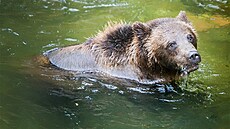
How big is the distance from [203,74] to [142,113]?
2341 millimetres

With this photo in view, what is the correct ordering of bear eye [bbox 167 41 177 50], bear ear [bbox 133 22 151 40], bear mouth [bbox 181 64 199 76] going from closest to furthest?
1. bear mouth [bbox 181 64 199 76]
2. bear eye [bbox 167 41 177 50]
3. bear ear [bbox 133 22 151 40]

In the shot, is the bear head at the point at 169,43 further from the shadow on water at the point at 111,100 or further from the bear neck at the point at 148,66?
the shadow on water at the point at 111,100

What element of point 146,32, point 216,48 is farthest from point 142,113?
point 216,48

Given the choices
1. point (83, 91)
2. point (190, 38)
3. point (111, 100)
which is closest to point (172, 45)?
point (190, 38)

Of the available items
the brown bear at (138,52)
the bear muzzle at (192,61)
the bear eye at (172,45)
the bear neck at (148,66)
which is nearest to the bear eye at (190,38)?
the brown bear at (138,52)

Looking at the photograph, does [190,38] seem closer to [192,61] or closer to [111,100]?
[192,61]

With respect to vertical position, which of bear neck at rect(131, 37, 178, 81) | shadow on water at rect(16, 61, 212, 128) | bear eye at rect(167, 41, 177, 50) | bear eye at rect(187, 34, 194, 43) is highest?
bear eye at rect(187, 34, 194, 43)

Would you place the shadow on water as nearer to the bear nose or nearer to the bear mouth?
the bear mouth

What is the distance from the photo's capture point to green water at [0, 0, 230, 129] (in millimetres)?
6576

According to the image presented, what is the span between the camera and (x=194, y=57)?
700cm

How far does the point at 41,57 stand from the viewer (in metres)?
8.64

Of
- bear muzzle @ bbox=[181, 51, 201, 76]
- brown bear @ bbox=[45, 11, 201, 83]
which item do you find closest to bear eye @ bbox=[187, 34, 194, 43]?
brown bear @ bbox=[45, 11, 201, 83]

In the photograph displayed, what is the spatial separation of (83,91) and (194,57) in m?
1.96

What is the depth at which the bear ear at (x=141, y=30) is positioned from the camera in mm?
7688
